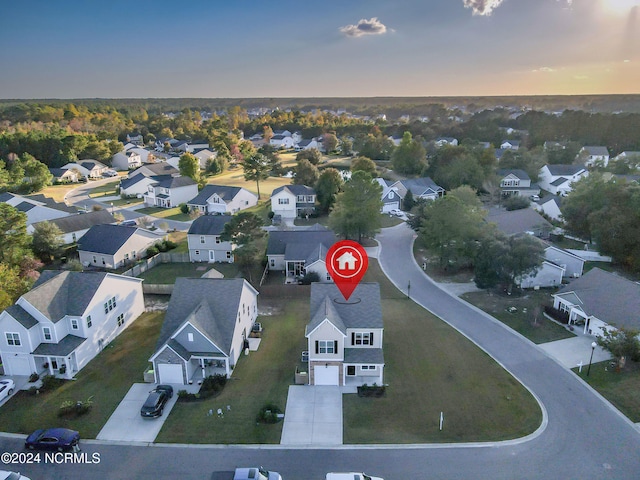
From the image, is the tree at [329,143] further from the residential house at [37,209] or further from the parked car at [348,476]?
the parked car at [348,476]

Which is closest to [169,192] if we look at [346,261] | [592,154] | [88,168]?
[88,168]

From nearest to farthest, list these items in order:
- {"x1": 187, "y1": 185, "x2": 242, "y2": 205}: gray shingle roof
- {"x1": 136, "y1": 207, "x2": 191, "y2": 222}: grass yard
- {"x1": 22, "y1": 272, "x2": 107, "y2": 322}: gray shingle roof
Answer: {"x1": 22, "y1": 272, "x2": 107, "y2": 322}: gray shingle roof → {"x1": 136, "y1": 207, "x2": 191, "y2": 222}: grass yard → {"x1": 187, "y1": 185, "x2": 242, "y2": 205}: gray shingle roof

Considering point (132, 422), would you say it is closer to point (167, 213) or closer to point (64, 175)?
point (167, 213)

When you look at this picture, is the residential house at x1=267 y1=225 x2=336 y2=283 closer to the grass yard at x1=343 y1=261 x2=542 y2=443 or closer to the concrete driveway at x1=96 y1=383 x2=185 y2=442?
the grass yard at x1=343 y1=261 x2=542 y2=443

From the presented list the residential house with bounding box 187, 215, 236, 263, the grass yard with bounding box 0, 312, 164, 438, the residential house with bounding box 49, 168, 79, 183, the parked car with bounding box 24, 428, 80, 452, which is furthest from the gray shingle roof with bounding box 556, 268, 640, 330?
the residential house with bounding box 49, 168, 79, 183

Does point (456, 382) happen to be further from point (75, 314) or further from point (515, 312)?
point (75, 314)

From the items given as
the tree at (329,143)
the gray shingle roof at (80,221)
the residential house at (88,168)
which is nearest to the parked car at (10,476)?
the gray shingle roof at (80,221)
